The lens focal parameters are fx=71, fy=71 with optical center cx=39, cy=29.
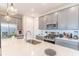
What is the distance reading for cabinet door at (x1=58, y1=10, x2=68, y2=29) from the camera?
226 centimetres

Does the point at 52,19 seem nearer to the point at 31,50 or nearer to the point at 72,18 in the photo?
the point at 72,18

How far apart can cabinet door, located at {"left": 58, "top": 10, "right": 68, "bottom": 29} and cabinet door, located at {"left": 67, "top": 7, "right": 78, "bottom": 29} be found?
0.10 metres

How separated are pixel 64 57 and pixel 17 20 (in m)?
1.08

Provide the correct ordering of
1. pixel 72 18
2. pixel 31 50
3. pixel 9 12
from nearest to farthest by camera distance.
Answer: pixel 31 50
pixel 9 12
pixel 72 18

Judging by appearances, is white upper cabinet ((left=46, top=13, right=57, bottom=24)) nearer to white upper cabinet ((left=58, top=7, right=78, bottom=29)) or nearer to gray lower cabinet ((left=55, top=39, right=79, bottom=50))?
white upper cabinet ((left=58, top=7, right=78, bottom=29))

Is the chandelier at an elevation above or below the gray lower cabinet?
above

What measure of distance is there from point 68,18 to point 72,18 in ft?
0.40

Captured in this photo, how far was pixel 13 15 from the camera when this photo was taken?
138 cm

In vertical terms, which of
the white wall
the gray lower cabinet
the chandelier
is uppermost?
the chandelier

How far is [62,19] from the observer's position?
233 cm

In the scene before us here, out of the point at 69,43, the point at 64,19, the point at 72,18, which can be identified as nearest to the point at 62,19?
the point at 64,19

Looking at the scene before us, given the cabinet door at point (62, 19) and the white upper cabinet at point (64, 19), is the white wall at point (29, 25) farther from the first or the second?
the cabinet door at point (62, 19)

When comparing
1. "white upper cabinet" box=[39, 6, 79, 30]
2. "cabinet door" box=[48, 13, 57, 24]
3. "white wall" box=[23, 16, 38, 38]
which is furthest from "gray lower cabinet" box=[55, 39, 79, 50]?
"white wall" box=[23, 16, 38, 38]

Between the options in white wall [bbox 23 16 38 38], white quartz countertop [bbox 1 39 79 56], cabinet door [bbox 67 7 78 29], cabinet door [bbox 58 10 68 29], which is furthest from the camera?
cabinet door [bbox 58 10 68 29]
